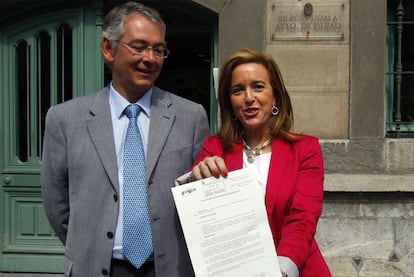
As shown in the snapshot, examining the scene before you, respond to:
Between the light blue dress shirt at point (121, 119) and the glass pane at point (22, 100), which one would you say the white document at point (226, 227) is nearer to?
the light blue dress shirt at point (121, 119)

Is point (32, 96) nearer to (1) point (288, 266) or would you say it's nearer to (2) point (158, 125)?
(2) point (158, 125)

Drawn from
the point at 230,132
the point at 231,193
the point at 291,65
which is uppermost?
the point at 291,65

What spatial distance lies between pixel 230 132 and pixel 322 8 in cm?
308

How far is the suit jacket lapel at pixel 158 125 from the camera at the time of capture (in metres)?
2.28

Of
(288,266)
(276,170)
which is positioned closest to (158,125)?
(276,170)

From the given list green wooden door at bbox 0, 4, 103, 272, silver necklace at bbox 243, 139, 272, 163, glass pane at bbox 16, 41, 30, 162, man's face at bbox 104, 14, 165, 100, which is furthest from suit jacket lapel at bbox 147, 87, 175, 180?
glass pane at bbox 16, 41, 30, 162

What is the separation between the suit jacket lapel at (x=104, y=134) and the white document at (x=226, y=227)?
0.41 m

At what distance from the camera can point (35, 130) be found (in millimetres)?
5570

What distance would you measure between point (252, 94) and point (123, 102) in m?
0.62

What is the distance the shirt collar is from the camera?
2.37 metres

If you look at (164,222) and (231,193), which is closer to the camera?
(231,193)

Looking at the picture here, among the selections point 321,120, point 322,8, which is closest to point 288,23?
point 322,8

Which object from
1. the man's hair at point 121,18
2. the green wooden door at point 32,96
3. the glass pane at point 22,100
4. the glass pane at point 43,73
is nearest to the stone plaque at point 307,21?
the green wooden door at point 32,96

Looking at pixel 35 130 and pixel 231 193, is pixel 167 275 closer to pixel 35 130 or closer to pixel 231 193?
pixel 231 193
